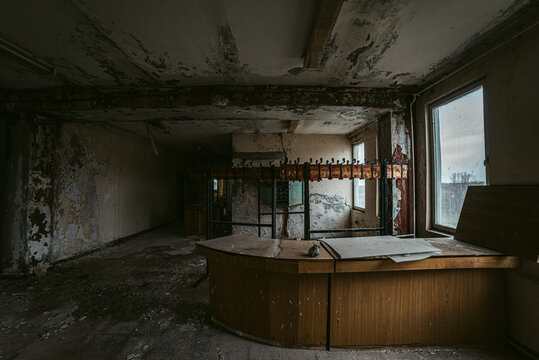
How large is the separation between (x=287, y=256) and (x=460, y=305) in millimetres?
1586

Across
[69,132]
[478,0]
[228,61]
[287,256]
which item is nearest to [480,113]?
[478,0]

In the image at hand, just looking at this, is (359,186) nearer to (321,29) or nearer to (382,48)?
(382,48)

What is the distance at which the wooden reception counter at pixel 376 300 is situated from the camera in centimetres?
166

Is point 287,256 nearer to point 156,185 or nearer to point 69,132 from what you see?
point 69,132

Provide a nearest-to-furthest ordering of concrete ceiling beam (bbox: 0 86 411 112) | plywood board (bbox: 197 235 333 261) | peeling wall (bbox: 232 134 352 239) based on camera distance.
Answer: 1. plywood board (bbox: 197 235 333 261)
2. concrete ceiling beam (bbox: 0 86 411 112)
3. peeling wall (bbox: 232 134 352 239)

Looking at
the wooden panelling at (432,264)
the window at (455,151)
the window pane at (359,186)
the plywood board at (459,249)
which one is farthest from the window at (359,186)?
the wooden panelling at (432,264)

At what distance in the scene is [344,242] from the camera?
193 cm

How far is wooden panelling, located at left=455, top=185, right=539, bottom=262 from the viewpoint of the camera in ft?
5.21

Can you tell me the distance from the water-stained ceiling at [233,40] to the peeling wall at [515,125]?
31 cm

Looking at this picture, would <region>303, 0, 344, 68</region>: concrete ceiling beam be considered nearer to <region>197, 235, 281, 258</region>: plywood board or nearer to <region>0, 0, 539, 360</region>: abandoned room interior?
<region>0, 0, 539, 360</region>: abandoned room interior

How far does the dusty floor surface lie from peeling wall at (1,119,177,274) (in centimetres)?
50

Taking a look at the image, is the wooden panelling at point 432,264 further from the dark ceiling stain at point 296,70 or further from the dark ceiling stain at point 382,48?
the dark ceiling stain at point 296,70

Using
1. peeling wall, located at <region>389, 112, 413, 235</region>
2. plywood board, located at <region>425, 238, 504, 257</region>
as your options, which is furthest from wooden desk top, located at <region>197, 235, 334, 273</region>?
peeling wall, located at <region>389, 112, 413, 235</region>

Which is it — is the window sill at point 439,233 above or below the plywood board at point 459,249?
below
